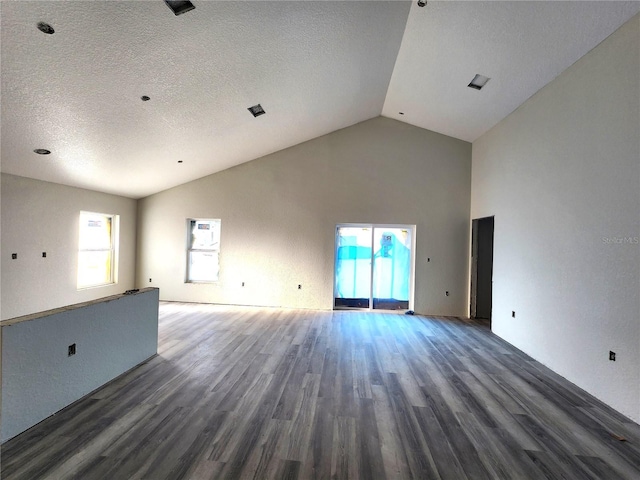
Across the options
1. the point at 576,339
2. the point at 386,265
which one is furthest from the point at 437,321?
the point at 576,339

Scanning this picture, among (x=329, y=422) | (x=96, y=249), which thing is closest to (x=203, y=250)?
(x=96, y=249)

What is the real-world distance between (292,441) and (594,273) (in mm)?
3240

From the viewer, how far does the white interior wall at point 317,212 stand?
6.25 m

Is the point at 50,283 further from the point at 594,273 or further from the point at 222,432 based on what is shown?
the point at 594,273

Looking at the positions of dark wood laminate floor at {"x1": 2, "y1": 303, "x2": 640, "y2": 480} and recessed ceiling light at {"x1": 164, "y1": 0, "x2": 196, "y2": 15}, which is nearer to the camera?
dark wood laminate floor at {"x1": 2, "y1": 303, "x2": 640, "y2": 480}

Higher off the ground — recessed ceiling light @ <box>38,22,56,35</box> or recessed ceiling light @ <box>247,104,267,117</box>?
recessed ceiling light @ <box>247,104,267,117</box>

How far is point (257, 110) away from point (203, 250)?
140 inches

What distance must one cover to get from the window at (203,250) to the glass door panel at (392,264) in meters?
3.49

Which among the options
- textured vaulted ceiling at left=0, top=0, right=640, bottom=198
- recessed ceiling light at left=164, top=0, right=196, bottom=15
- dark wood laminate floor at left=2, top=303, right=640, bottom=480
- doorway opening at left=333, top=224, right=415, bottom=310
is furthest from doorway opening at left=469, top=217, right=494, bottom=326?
A: recessed ceiling light at left=164, top=0, right=196, bottom=15

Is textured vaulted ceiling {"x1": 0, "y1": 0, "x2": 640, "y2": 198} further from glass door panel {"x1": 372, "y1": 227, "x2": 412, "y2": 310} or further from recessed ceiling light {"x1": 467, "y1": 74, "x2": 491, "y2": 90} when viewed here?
glass door panel {"x1": 372, "y1": 227, "x2": 412, "y2": 310}

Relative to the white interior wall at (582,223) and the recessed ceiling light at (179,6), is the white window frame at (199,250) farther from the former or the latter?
Answer: the white interior wall at (582,223)

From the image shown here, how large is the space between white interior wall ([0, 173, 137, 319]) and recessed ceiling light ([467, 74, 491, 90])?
6.62m

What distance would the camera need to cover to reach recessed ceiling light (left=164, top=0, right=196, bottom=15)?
8.16ft

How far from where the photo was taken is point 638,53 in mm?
2611
